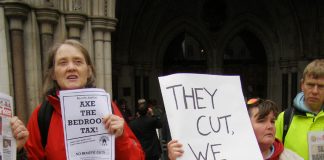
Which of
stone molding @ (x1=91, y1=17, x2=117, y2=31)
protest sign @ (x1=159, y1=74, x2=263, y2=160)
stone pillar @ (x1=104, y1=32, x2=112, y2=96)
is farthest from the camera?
stone pillar @ (x1=104, y1=32, x2=112, y2=96)

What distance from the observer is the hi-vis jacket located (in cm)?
180

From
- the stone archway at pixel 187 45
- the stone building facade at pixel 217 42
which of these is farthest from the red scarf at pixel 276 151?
the stone archway at pixel 187 45

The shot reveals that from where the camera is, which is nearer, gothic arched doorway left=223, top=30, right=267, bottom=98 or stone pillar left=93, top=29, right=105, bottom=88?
stone pillar left=93, top=29, right=105, bottom=88

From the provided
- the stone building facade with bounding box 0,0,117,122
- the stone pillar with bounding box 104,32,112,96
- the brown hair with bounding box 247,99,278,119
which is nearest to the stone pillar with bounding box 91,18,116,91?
the stone pillar with bounding box 104,32,112,96

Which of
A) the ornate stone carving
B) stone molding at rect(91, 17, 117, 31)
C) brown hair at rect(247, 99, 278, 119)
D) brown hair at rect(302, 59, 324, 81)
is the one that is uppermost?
the ornate stone carving

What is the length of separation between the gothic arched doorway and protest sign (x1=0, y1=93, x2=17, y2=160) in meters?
9.57

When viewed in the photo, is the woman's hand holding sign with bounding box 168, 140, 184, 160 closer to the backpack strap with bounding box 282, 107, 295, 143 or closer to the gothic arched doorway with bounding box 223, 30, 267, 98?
the backpack strap with bounding box 282, 107, 295, 143

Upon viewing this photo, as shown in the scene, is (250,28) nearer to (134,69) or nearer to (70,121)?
(134,69)

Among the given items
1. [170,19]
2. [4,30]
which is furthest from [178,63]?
[4,30]

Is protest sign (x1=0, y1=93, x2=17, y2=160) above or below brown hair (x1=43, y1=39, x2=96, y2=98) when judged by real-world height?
below

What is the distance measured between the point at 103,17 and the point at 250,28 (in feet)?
19.9

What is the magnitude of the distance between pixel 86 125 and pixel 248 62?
9765 mm

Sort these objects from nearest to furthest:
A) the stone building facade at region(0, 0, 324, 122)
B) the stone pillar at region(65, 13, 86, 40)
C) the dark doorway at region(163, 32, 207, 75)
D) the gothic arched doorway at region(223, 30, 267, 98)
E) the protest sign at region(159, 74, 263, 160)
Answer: the protest sign at region(159, 74, 263, 160) → the stone pillar at region(65, 13, 86, 40) → the stone building facade at region(0, 0, 324, 122) → the gothic arched doorway at region(223, 30, 267, 98) → the dark doorway at region(163, 32, 207, 75)

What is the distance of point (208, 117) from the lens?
147cm
